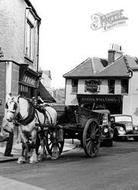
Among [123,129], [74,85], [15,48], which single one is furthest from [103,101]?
[15,48]

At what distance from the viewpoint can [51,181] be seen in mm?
8164

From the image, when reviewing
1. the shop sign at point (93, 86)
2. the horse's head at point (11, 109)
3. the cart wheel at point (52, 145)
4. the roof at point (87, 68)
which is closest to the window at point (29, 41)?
the cart wheel at point (52, 145)

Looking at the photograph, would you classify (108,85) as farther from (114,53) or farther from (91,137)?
(91,137)

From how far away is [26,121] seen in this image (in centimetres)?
1106

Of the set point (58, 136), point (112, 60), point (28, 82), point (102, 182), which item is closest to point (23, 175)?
point (102, 182)

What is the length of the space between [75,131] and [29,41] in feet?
30.0

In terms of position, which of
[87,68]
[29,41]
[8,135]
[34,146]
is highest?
[87,68]

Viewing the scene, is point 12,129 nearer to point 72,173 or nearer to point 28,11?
point 72,173

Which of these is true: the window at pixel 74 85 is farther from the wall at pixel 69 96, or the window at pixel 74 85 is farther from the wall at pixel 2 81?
the wall at pixel 2 81

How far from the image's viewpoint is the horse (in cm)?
1075

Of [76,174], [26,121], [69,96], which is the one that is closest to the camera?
[76,174]

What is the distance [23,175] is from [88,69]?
3845cm

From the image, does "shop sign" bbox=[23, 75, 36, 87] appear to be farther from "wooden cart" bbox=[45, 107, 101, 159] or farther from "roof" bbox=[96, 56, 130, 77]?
"roof" bbox=[96, 56, 130, 77]

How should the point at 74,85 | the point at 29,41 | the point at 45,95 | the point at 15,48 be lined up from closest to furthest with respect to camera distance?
the point at 15,48 < the point at 29,41 < the point at 45,95 < the point at 74,85
